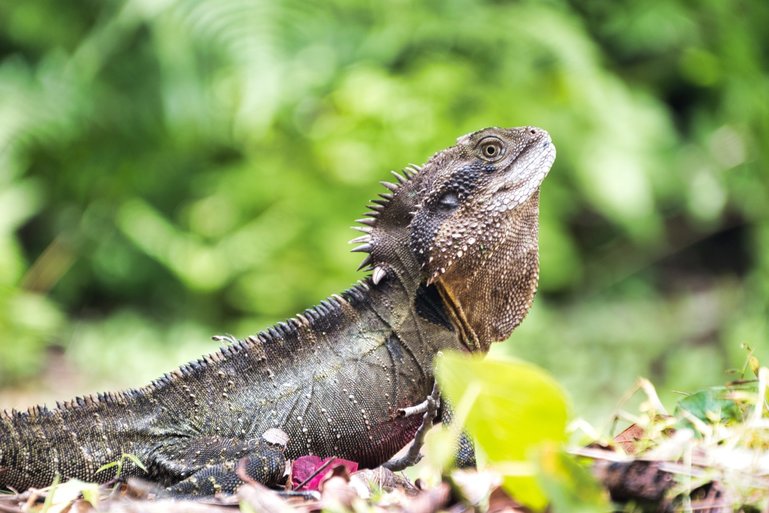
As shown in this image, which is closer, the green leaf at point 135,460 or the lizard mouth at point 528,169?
the green leaf at point 135,460

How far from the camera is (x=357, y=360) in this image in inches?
133

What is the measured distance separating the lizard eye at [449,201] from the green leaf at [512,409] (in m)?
1.52

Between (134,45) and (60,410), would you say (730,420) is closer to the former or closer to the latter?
(60,410)

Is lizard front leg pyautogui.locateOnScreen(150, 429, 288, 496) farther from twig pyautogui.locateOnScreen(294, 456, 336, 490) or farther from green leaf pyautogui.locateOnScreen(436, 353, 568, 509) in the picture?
green leaf pyautogui.locateOnScreen(436, 353, 568, 509)

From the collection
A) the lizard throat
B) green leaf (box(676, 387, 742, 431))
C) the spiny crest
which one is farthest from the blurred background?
green leaf (box(676, 387, 742, 431))

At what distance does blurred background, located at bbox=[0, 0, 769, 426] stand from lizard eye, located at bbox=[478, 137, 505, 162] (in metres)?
4.29

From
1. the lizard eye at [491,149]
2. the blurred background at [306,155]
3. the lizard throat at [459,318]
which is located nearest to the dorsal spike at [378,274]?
the lizard throat at [459,318]

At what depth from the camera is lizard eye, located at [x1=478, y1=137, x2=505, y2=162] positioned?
145 inches

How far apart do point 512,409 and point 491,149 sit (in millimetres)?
1840

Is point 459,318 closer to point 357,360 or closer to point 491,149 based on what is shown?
point 357,360

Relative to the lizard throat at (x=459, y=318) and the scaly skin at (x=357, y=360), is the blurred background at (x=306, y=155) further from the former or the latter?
the scaly skin at (x=357, y=360)

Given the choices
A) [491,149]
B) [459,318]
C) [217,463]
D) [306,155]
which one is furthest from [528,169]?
[306,155]

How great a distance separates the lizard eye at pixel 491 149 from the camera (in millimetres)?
3680

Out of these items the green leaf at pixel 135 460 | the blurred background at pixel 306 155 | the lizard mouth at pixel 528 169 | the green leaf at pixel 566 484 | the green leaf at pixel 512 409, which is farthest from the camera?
the blurred background at pixel 306 155
